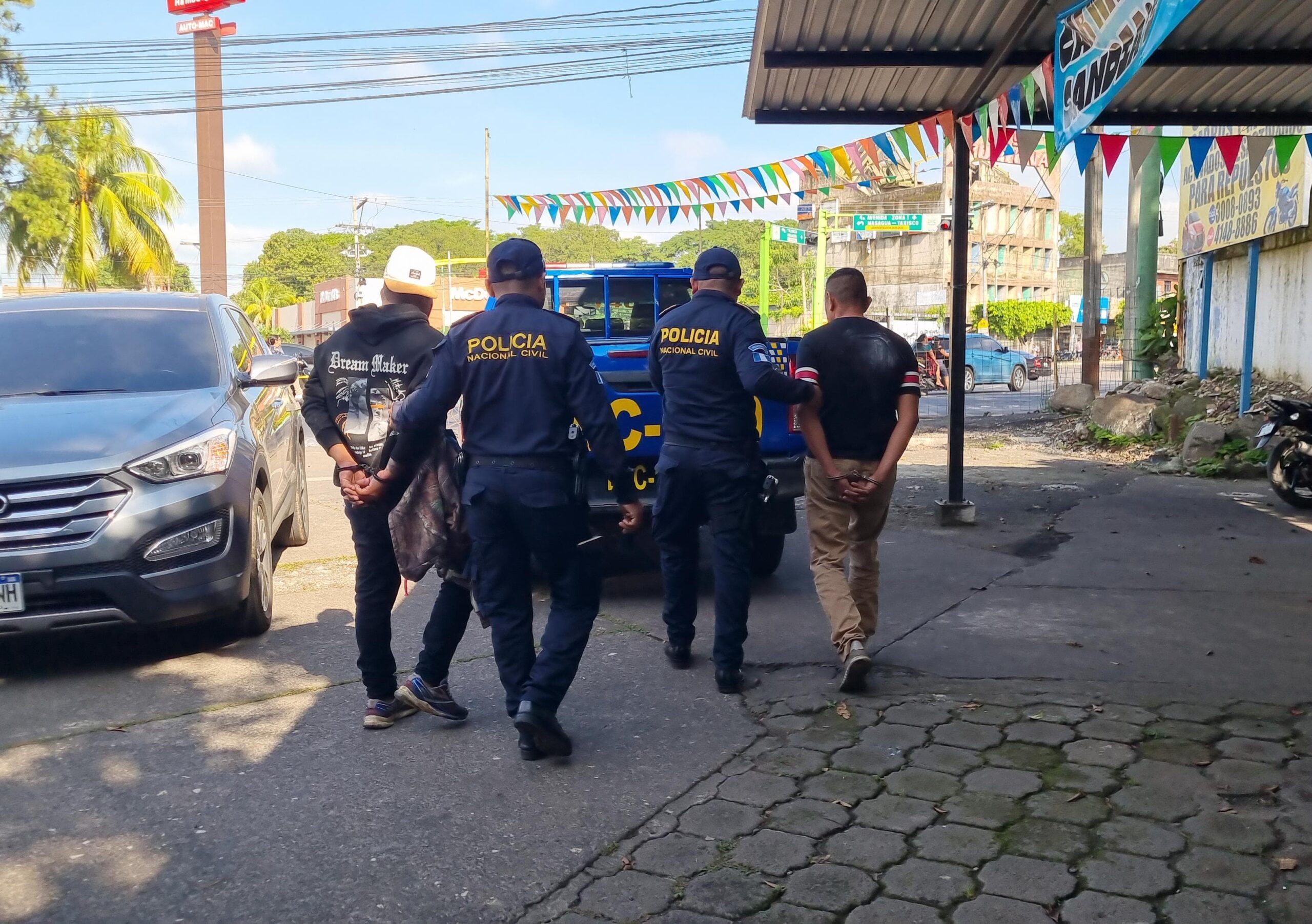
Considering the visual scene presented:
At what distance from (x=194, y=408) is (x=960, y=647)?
3.90m

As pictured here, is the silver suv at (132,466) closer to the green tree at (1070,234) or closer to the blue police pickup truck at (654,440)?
the blue police pickup truck at (654,440)

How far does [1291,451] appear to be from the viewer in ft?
30.7

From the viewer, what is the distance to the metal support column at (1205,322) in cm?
1488

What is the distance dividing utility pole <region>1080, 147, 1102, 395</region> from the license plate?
1758cm

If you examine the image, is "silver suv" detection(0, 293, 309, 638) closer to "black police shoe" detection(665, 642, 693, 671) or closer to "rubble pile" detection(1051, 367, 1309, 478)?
"black police shoe" detection(665, 642, 693, 671)

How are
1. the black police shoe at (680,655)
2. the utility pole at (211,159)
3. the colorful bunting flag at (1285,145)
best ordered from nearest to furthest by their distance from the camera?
the black police shoe at (680,655), the colorful bunting flag at (1285,145), the utility pole at (211,159)

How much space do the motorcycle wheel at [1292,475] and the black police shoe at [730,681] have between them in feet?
21.5

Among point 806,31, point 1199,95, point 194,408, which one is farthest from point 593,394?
point 1199,95

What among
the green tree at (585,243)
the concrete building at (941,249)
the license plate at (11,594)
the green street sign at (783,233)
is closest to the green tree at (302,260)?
the green tree at (585,243)

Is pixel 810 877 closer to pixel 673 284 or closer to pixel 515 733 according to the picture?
pixel 515 733

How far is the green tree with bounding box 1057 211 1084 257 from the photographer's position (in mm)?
103688

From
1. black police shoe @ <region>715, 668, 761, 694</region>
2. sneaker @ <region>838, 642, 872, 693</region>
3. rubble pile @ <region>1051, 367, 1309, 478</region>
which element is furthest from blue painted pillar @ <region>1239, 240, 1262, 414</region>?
black police shoe @ <region>715, 668, 761, 694</region>

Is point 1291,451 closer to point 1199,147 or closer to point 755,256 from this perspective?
point 1199,147

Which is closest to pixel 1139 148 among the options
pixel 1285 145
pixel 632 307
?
pixel 1285 145
